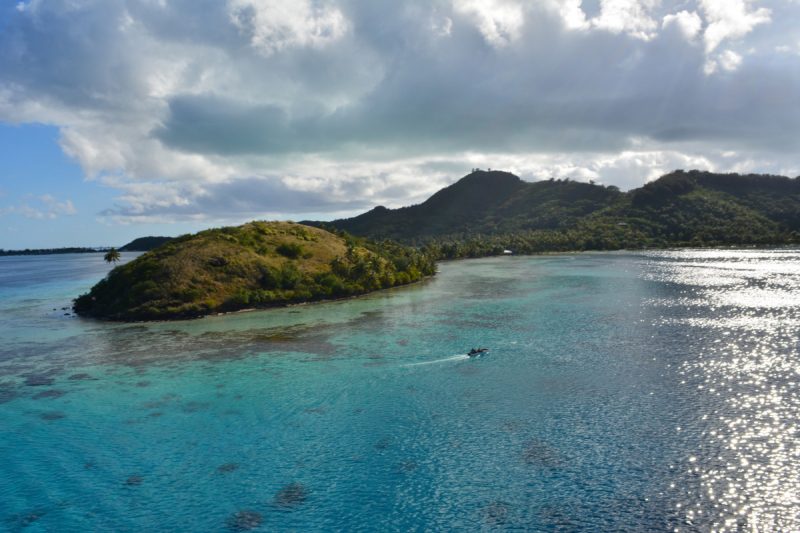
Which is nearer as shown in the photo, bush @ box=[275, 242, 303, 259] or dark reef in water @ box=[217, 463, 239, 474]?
dark reef in water @ box=[217, 463, 239, 474]

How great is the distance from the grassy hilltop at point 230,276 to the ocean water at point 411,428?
1477 cm

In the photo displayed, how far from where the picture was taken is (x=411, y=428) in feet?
96.9

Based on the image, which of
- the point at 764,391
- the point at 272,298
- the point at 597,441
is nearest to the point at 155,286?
the point at 272,298

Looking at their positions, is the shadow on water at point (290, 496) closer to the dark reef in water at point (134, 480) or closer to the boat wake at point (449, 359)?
the dark reef in water at point (134, 480)

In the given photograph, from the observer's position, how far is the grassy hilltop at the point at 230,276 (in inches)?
2980

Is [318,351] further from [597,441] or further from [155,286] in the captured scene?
[155,286]

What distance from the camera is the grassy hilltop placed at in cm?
7569

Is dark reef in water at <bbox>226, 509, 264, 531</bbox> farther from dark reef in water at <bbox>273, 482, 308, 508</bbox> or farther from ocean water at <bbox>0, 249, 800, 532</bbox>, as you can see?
dark reef in water at <bbox>273, 482, 308, 508</bbox>

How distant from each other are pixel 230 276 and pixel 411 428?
217 feet

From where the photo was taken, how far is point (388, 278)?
360ft

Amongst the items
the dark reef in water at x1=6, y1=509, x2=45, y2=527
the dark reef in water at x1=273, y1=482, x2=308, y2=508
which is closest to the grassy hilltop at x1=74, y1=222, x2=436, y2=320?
the dark reef in water at x1=6, y1=509, x2=45, y2=527

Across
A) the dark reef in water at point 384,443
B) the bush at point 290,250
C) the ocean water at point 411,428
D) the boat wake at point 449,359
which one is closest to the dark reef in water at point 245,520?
the ocean water at point 411,428

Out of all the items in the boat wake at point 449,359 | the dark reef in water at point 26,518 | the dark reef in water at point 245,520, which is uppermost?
the boat wake at point 449,359

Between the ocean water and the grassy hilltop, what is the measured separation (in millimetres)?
14769
